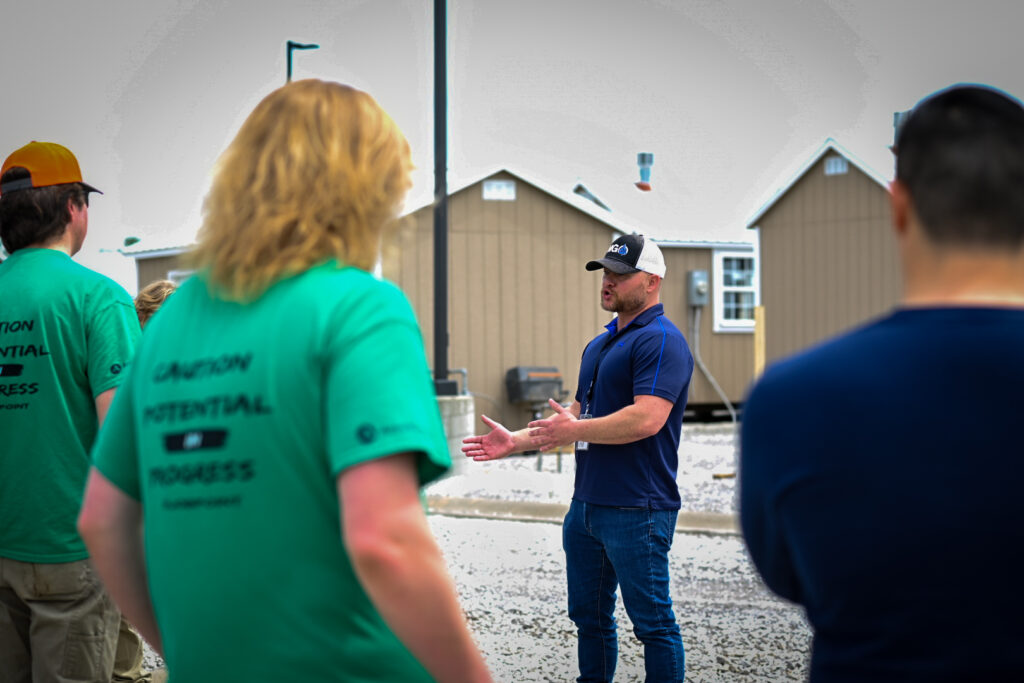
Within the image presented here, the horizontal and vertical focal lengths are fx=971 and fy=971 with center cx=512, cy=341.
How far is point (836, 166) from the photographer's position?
63.4 feet

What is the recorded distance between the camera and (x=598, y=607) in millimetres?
4031

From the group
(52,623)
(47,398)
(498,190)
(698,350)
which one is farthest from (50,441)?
(698,350)

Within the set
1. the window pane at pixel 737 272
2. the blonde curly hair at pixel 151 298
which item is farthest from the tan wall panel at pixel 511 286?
the blonde curly hair at pixel 151 298

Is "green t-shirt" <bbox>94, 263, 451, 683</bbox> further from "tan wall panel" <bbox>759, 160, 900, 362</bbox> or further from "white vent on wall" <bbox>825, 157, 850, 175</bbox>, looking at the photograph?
"white vent on wall" <bbox>825, 157, 850, 175</bbox>

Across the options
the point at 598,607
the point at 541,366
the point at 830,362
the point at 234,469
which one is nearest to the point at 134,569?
the point at 234,469

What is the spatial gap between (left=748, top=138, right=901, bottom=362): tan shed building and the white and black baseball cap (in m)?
15.5

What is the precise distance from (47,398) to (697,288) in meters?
17.3

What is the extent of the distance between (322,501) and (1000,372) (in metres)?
0.96

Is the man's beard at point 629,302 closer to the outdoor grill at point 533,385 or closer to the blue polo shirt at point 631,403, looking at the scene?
the blue polo shirt at point 631,403

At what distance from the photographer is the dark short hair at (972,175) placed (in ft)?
4.47

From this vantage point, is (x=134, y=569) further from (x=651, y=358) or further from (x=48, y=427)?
(x=651, y=358)

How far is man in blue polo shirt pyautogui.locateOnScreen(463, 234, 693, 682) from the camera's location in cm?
383

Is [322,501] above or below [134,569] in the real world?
above

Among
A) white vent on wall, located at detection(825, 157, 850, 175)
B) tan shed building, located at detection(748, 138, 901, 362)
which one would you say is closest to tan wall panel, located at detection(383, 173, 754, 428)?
tan shed building, located at detection(748, 138, 901, 362)
